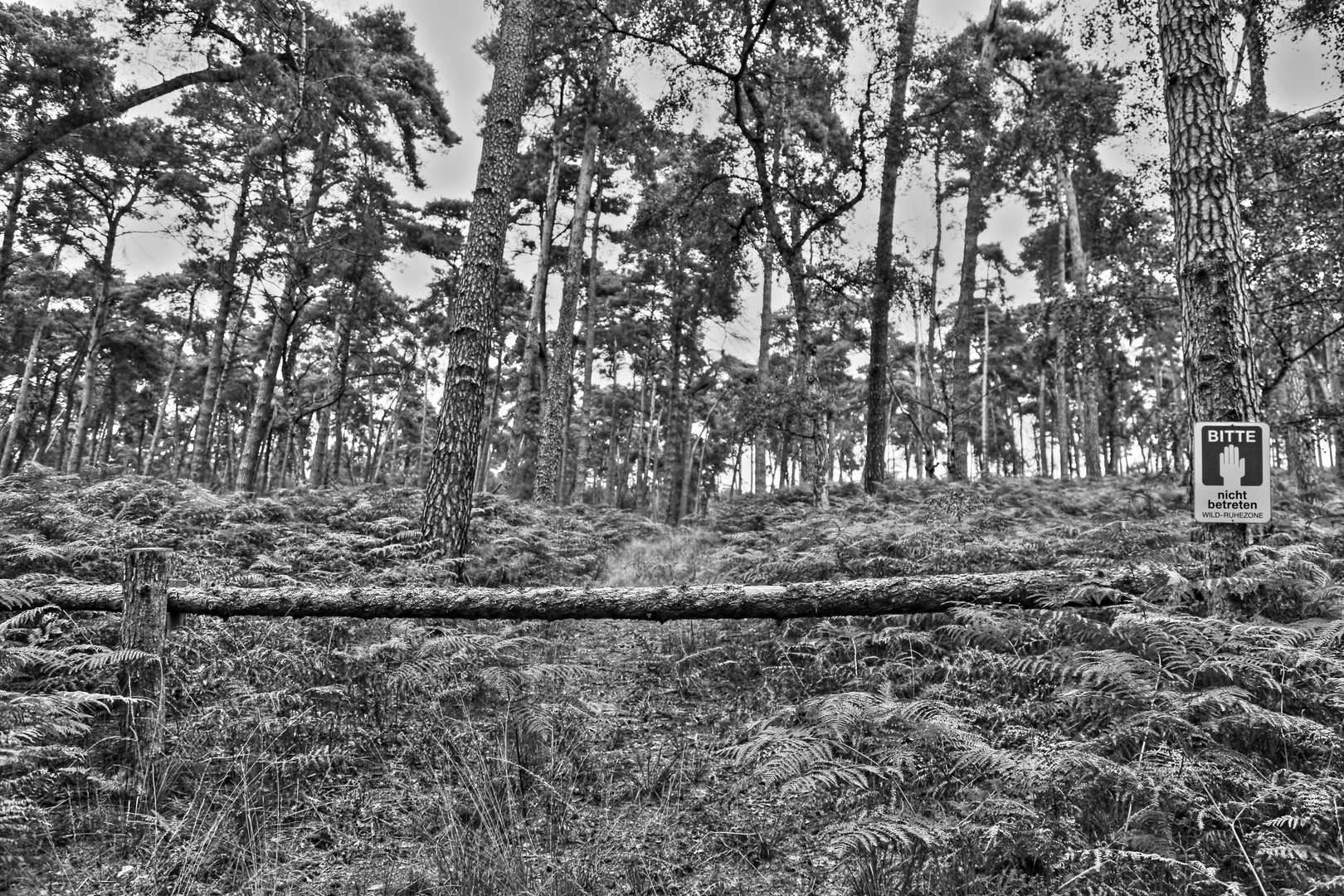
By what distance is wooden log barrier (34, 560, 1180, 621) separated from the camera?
360 centimetres

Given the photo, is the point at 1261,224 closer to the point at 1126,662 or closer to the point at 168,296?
the point at 1126,662

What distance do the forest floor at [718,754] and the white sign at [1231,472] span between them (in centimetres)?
47

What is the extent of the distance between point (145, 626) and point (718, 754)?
3.50m

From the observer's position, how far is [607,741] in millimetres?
3736

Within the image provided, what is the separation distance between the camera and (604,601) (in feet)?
11.9

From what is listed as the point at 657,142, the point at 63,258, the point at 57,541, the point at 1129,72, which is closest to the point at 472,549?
the point at 57,541

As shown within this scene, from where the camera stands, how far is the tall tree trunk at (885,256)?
11430 millimetres

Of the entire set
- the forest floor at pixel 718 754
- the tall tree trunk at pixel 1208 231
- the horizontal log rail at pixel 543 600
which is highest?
the tall tree trunk at pixel 1208 231

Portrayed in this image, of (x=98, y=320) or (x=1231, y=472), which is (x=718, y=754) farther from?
(x=98, y=320)

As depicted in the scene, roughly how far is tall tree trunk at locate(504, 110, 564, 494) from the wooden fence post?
12174mm

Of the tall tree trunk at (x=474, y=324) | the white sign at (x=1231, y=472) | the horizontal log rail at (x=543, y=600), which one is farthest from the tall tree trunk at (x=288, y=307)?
the white sign at (x=1231, y=472)

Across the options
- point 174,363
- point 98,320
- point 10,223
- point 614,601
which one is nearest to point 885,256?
point 614,601

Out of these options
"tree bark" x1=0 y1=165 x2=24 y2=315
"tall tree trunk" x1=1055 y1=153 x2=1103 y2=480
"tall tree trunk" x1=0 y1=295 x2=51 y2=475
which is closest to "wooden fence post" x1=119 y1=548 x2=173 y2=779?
"tall tree trunk" x1=1055 y1=153 x2=1103 y2=480

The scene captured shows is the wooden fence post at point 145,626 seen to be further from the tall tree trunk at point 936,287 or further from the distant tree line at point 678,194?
the tall tree trunk at point 936,287
